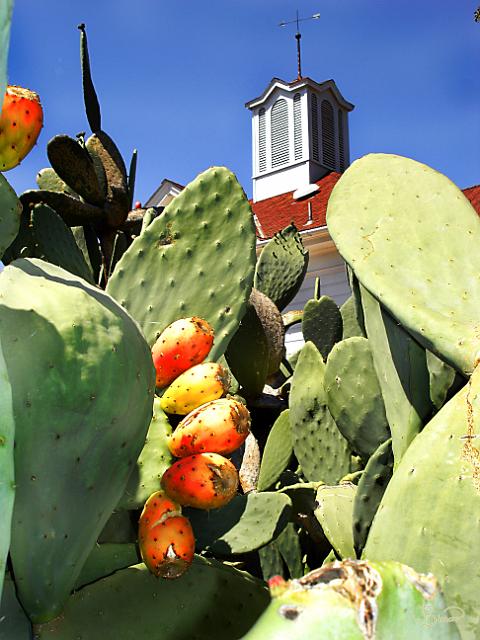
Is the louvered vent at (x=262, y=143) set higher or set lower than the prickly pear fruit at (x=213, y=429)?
higher

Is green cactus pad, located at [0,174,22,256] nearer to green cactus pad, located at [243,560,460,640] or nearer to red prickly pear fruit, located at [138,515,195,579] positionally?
red prickly pear fruit, located at [138,515,195,579]

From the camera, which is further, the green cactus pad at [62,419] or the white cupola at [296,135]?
the white cupola at [296,135]

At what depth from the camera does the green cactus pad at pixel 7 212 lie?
42.6 inches

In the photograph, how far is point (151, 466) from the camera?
4.00ft

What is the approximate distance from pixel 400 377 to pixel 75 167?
1.72 metres

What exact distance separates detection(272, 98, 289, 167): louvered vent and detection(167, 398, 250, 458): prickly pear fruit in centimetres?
1343

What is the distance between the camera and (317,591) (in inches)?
26.7

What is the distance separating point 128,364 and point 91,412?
81mm

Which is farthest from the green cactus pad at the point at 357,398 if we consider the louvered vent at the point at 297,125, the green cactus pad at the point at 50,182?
the louvered vent at the point at 297,125

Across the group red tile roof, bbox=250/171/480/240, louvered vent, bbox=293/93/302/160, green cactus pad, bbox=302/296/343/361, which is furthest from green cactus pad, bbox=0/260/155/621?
louvered vent, bbox=293/93/302/160

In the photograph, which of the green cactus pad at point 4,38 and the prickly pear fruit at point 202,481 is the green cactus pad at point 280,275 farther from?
the green cactus pad at point 4,38

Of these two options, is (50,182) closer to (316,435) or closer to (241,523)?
(316,435)

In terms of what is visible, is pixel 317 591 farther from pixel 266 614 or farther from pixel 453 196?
pixel 453 196

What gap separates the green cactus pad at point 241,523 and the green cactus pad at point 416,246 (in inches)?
19.1
